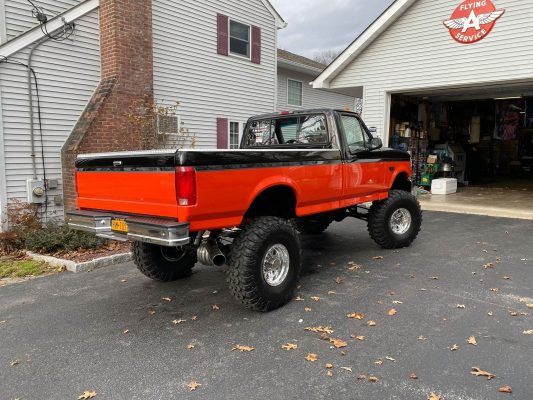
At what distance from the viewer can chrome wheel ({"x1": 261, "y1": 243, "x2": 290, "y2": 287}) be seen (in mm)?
4344

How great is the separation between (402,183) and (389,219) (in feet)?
3.12

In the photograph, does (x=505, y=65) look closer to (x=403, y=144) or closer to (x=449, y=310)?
Answer: (x=403, y=144)

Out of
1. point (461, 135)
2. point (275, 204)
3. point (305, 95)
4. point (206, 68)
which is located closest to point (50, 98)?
point (206, 68)

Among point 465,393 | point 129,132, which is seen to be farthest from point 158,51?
point 465,393

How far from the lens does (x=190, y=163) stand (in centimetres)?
348

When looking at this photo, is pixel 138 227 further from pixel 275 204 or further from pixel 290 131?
pixel 290 131

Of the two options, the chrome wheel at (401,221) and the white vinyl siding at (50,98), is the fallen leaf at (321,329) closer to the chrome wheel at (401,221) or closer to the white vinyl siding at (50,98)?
the chrome wheel at (401,221)

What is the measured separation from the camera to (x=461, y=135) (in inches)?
648

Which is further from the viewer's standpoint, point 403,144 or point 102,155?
point 403,144

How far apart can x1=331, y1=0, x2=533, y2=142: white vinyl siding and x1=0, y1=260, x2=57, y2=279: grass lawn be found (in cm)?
920

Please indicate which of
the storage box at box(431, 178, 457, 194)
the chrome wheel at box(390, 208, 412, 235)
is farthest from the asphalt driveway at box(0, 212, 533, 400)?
the storage box at box(431, 178, 457, 194)

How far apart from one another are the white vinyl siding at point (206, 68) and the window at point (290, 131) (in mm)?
5846

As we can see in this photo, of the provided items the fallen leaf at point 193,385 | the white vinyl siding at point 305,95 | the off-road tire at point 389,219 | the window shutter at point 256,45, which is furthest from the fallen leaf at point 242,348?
the white vinyl siding at point 305,95

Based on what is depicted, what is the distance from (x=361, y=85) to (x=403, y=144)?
2.16m
